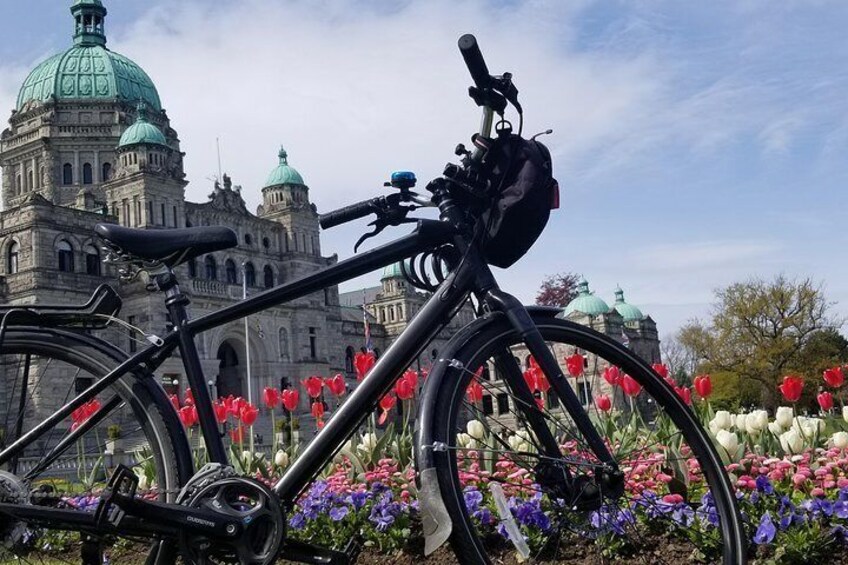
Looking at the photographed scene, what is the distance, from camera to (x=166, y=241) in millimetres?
3236

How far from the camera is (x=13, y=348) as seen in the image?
323 cm

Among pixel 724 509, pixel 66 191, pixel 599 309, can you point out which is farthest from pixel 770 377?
pixel 724 509

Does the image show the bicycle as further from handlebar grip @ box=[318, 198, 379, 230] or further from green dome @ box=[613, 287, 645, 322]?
green dome @ box=[613, 287, 645, 322]

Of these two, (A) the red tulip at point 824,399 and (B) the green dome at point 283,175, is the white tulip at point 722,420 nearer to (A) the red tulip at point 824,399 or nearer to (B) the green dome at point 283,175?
(A) the red tulip at point 824,399

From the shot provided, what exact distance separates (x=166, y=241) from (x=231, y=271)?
42020 mm

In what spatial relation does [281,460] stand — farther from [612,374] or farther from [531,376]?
[612,374]

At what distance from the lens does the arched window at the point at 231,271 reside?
1734 inches

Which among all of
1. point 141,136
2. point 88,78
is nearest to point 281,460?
point 141,136

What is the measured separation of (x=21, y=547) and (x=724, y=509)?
261cm

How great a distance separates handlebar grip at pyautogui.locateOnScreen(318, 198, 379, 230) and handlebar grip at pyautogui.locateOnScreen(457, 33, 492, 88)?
664 mm

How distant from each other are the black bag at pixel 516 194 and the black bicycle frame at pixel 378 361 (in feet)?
0.39

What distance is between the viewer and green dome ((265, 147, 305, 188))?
4816 centimetres

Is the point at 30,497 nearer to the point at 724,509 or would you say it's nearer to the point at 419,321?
the point at 419,321

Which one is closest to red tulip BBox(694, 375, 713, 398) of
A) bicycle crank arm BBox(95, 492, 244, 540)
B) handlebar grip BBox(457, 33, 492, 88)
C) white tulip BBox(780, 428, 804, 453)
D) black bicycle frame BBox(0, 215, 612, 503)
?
white tulip BBox(780, 428, 804, 453)
